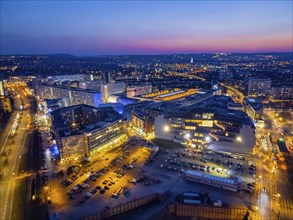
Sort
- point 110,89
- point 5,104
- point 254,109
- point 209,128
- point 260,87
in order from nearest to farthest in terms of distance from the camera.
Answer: point 209,128
point 254,109
point 5,104
point 110,89
point 260,87

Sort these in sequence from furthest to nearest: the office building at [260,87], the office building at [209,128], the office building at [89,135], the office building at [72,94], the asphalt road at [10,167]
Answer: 1. the office building at [260,87]
2. the office building at [72,94]
3. the office building at [209,128]
4. the office building at [89,135]
5. the asphalt road at [10,167]

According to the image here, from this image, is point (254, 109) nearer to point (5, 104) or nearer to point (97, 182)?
point (97, 182)

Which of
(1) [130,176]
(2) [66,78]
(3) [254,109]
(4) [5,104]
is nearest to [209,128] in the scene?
(3) [254,109]

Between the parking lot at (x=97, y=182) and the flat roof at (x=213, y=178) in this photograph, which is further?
the flat roof at (x=213, y=178)

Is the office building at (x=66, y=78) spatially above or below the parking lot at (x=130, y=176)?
above

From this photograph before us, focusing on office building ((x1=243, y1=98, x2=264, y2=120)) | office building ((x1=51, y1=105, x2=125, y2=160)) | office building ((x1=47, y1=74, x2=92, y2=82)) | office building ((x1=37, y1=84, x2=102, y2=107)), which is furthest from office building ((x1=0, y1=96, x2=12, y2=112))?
office building ((x1=243, y1=98, x2=264, y2=120))

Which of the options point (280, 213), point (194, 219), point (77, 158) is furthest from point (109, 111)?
point (280, 213)

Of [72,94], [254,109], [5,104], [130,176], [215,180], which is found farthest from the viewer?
[72,94]

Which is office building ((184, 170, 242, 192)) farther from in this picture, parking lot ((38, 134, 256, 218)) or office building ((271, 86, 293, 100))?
office building ((271, 86, 293, 100))

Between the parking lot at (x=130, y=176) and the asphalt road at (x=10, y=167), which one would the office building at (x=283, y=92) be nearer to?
the parking lot at (x=130, y=176)

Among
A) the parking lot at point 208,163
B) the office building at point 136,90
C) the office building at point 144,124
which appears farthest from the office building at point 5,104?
the parking lot at point 208,163

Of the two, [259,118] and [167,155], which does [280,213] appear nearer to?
[167,155]

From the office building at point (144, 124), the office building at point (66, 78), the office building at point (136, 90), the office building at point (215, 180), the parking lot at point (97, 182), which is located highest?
the office building at point (66, 78)
